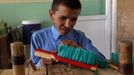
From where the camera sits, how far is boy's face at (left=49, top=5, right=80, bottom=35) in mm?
1049

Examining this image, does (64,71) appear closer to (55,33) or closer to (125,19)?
(55,33)

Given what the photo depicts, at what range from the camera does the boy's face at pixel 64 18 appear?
105 cm

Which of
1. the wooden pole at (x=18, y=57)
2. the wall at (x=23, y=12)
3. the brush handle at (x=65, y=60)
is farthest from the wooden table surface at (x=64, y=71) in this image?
the wall at (x=23, y=12)

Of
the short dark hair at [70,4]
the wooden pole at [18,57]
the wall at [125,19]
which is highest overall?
the short dark hair at [70,4]

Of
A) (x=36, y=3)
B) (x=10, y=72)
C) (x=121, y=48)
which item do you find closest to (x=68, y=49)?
(x=10, y=72)

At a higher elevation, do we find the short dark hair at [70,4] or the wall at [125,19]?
the short dark hair at [70,4]

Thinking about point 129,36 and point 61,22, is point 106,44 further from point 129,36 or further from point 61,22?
point 61,22

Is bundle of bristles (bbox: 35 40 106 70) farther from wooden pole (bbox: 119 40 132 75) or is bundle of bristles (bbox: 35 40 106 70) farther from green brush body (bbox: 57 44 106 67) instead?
wooden pole (bbox: 119 40 132 75)

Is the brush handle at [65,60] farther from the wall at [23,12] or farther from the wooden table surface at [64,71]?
the wall at [23,12]

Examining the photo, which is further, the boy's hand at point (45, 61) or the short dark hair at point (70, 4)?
the short dark hair at point (70, 4)

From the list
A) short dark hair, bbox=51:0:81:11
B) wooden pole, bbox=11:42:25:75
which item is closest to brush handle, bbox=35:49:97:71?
wooden pole, bbox=11:42:25:75

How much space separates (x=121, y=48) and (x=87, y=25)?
1.70 m

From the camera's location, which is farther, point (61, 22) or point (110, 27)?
point (110, 27)

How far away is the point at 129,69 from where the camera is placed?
59 centimetres
